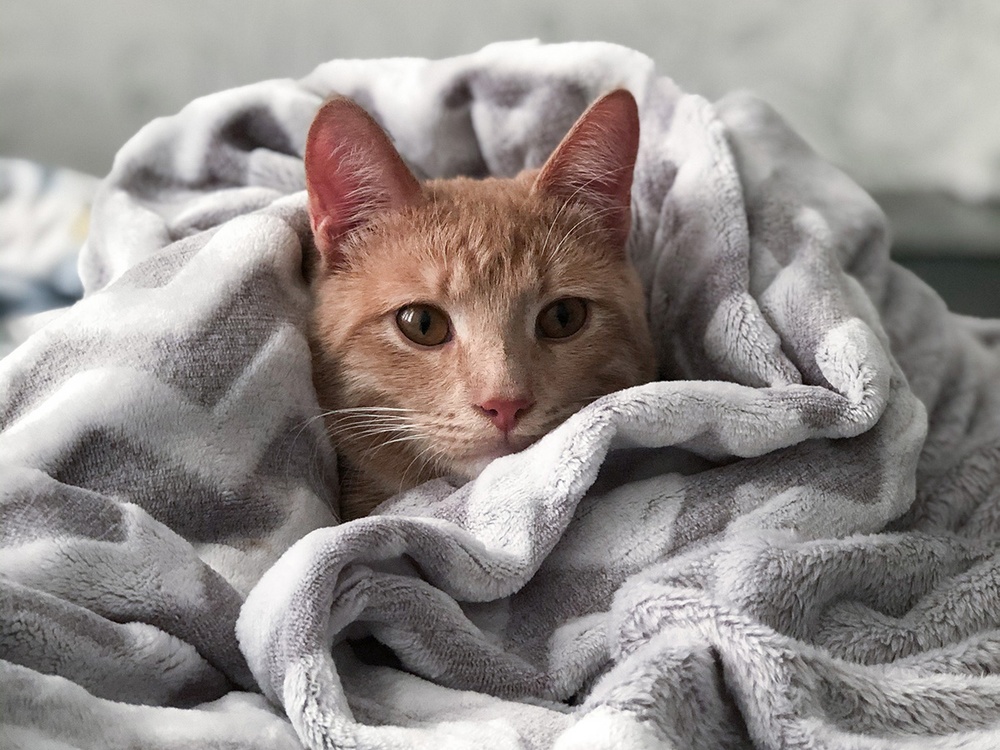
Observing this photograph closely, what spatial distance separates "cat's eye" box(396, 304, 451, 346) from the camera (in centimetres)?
119

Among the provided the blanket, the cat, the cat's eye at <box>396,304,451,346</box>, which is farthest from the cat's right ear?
the blanket

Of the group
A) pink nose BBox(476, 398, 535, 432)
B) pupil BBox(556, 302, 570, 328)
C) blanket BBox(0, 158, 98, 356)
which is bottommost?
blanket BBox(0, 158, 98, 356)

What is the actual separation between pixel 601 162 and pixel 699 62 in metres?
→ 0.80

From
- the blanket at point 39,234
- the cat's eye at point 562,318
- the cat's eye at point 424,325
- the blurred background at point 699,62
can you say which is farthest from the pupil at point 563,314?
the blanket at point 39,234

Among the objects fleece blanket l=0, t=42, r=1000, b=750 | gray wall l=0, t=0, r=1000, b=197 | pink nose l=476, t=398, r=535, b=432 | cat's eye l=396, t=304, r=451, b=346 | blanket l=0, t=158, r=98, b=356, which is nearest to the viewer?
fleece blanket l=0, t=42, r=1000, b=750

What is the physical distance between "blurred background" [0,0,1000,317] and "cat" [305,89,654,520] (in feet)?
2.47

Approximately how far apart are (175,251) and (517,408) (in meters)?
0.51

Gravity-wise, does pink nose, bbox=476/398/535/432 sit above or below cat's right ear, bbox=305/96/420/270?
below

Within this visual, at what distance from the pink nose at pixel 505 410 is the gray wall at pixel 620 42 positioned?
42.6 inches

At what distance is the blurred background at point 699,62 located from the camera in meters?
1.83

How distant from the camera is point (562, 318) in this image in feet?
4.04

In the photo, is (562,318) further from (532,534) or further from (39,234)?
(39,234)

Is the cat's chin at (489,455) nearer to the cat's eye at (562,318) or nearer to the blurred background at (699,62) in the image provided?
the cat's eye at (562,318)

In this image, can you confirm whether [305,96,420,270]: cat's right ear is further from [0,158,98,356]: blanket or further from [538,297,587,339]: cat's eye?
[0,158,98,356]: blanket
